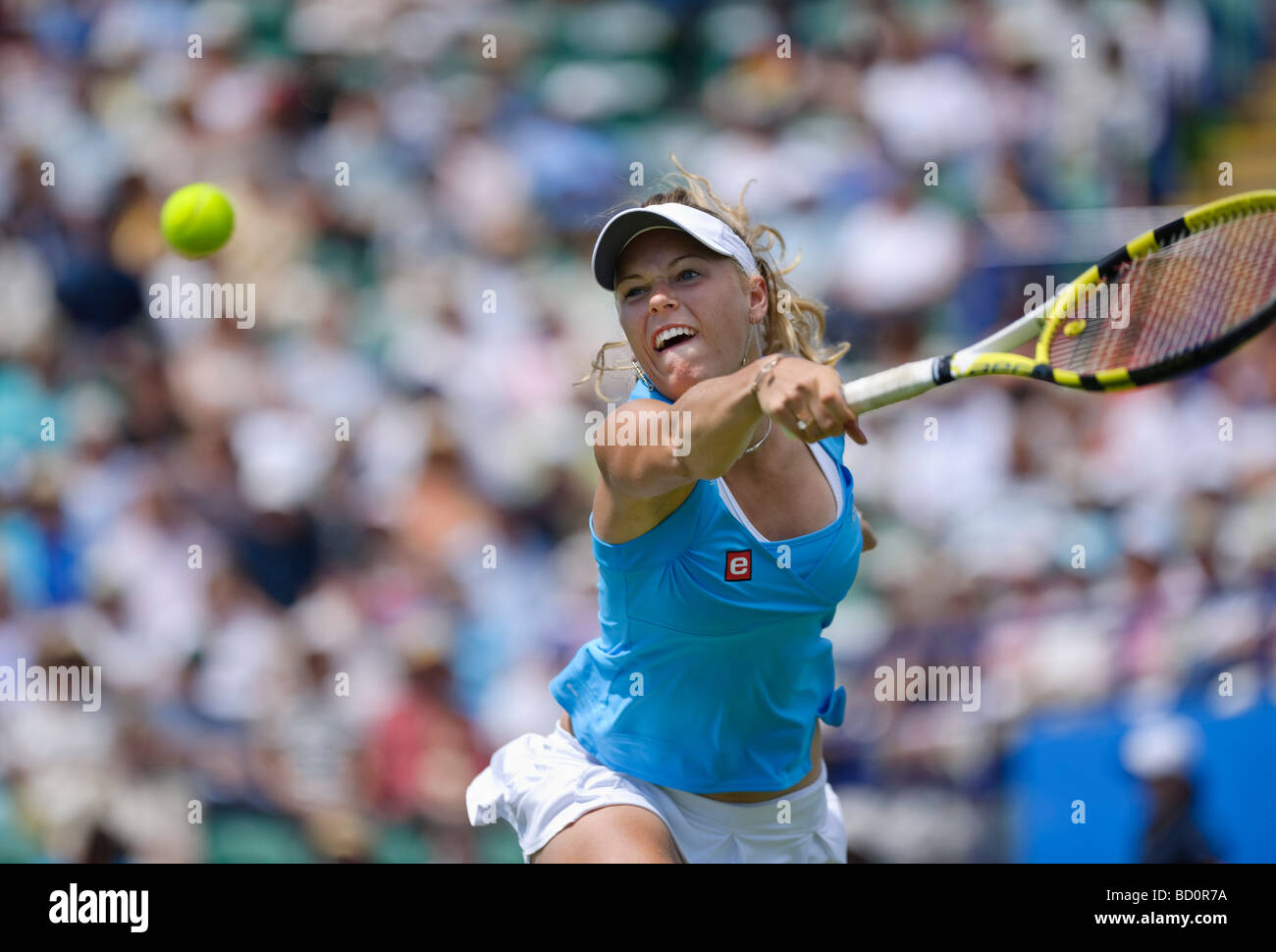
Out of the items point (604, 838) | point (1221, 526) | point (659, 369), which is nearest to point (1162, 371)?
point (659, 369)

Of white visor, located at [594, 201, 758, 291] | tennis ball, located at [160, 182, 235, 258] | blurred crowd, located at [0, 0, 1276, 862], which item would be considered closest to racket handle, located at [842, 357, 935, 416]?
white visor, located at [594, 201, 758, 291]

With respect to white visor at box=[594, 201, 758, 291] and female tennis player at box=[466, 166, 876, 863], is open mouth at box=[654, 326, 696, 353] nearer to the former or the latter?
female tennis player at box=[466, 166, 876, 863]

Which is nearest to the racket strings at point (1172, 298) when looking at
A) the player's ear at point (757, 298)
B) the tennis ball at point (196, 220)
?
the player's ear at point (757, 298)

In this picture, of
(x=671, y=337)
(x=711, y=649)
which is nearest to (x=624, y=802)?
(x=711, y=649)

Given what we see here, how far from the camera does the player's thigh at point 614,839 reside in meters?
2.55

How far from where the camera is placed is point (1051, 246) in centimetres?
476

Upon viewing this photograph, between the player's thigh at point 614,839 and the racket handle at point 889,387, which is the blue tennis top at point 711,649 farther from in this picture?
the racket handle at point 889,387

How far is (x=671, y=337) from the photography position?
8.59ft

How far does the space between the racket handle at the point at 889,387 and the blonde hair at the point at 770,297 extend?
679mm

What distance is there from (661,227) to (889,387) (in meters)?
0.73

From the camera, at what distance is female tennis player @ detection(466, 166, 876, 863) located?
8.38 ft

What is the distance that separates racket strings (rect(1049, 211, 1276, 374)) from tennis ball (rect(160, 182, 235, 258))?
11.1ft

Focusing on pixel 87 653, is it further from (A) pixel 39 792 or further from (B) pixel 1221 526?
(B) pixel 1221 526

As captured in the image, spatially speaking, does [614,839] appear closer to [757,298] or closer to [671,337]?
[671,337]
